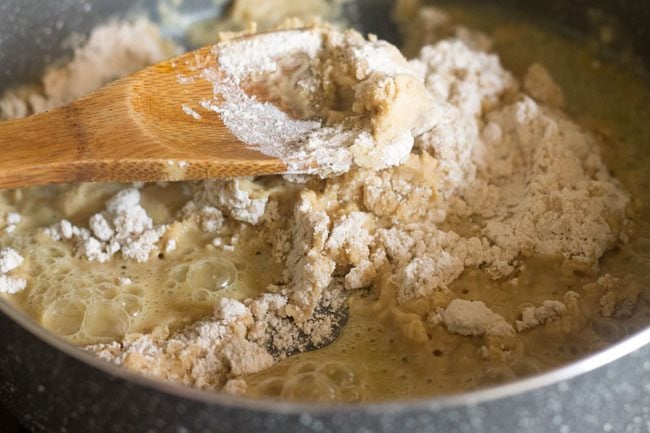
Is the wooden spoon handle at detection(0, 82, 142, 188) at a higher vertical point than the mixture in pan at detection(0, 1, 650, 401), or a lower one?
higher

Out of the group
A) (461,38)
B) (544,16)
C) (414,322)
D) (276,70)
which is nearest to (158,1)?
(276,70)

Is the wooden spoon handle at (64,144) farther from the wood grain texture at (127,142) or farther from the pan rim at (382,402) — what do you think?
the pan rim at (382,402)

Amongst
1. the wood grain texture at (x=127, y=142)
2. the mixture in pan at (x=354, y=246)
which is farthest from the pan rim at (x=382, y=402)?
the wood grain texture at (x=127, y=142)

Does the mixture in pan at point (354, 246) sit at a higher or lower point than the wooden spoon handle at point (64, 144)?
lower

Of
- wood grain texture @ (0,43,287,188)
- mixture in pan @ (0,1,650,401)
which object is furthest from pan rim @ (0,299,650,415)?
wood grain texture @ (0,43,287,188)

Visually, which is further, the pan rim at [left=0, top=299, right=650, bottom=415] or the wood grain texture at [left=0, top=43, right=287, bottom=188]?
the wood grain texture at [left=0, top=43, right=287, bottom=188]

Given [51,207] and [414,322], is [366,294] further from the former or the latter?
[51,207]

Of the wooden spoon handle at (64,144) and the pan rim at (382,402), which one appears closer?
the pan rim at (382,402)

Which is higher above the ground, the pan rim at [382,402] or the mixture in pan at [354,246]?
the pan rim at [382,402]

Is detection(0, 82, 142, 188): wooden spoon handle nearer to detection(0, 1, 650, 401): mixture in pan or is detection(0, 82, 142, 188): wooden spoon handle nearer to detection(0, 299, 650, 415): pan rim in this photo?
detection(0, 1, 650, 401): mixture in pan
